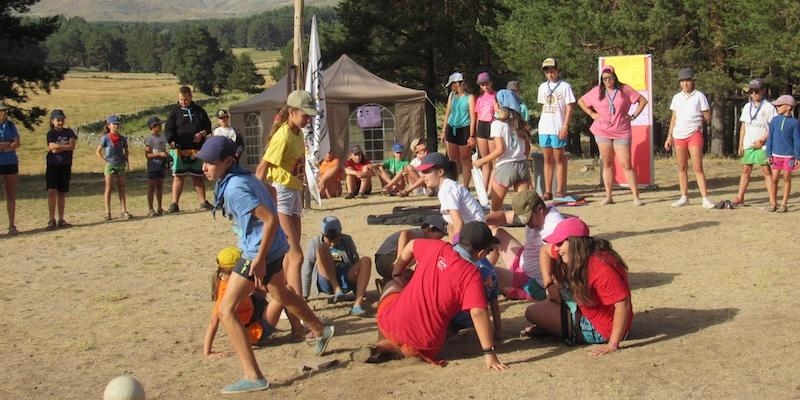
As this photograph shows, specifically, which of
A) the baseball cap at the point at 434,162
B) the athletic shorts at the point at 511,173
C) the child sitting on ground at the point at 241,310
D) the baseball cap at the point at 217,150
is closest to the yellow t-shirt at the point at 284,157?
the child sitting on ground at the point at 241,310

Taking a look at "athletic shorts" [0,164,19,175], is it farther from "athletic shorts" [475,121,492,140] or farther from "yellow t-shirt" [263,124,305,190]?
"yellow t-shirt" [263,124,305,190]

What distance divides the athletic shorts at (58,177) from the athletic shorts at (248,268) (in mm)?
8526

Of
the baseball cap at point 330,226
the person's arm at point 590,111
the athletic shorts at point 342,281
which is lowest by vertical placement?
the athletic shorts at point 342,281

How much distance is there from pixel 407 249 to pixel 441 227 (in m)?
0.69

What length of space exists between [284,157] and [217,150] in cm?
186

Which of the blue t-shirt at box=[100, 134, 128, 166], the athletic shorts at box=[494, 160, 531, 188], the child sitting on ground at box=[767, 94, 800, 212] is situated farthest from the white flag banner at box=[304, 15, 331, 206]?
the child sitting on ground at box=[767, 94, 800, 212]

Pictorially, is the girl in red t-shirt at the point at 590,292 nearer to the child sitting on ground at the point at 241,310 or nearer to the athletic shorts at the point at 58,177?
the child sitting on ground at the point at 241,310

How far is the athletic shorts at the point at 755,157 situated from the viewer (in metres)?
12.3

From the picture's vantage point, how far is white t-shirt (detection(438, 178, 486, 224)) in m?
7.70

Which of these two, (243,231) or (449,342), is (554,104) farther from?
(243,231)

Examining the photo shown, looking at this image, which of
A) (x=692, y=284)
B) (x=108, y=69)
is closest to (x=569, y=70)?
(x=692, y=284)

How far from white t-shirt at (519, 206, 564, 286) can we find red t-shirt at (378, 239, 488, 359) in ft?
4.89

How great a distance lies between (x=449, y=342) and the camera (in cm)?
708

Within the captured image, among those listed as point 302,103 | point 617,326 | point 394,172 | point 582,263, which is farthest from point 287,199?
point 394,172
